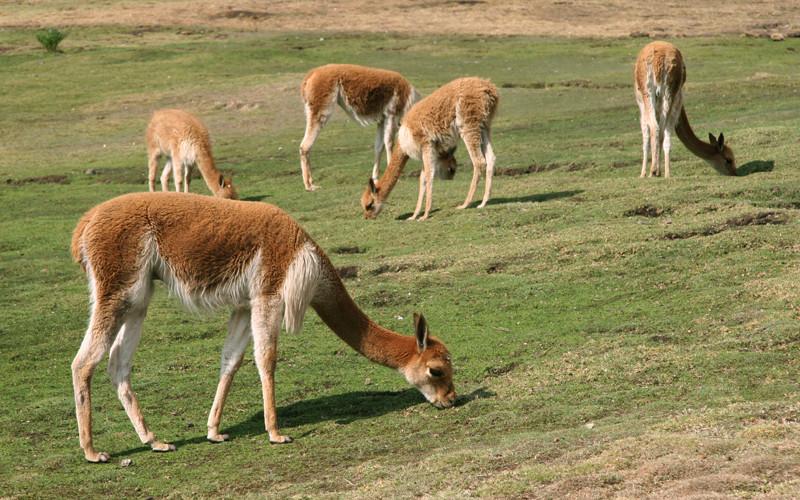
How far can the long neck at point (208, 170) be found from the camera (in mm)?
19234

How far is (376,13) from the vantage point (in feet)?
144

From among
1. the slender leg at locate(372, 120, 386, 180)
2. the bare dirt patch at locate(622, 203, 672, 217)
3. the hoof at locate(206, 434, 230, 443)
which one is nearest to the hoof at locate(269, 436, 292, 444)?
the hoof at locate(206, 434, 230, 443)

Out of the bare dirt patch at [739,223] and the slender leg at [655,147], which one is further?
the slender leg at [655,147]

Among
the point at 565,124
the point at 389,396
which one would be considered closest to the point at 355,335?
the point at 389,396

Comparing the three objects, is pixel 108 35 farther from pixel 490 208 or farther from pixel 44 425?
pixel 44 425

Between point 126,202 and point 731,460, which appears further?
point 126,202

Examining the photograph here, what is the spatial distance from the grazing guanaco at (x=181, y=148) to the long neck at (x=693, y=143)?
22.4ft

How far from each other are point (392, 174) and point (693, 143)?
14.5 feet

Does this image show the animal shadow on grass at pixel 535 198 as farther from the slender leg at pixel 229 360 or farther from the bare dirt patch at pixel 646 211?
the slender leg at pixel 229 360

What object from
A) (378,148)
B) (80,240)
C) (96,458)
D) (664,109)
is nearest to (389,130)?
(378,148)

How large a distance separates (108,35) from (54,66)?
5.97m

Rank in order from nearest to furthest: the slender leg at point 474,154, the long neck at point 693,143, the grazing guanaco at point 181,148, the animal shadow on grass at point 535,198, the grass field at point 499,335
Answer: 1. the grass field at point 499,335
2. the slender leg at point 474,154
3. the animal shadow on grass at point 535,198
4. the long neck at point 693,143
5. the grazing guanaco at point 181,148

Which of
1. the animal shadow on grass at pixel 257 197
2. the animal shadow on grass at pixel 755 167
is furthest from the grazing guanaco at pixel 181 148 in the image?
the animal shadow on grass at pixel 755 167

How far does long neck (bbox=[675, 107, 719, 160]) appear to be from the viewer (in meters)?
18.0
